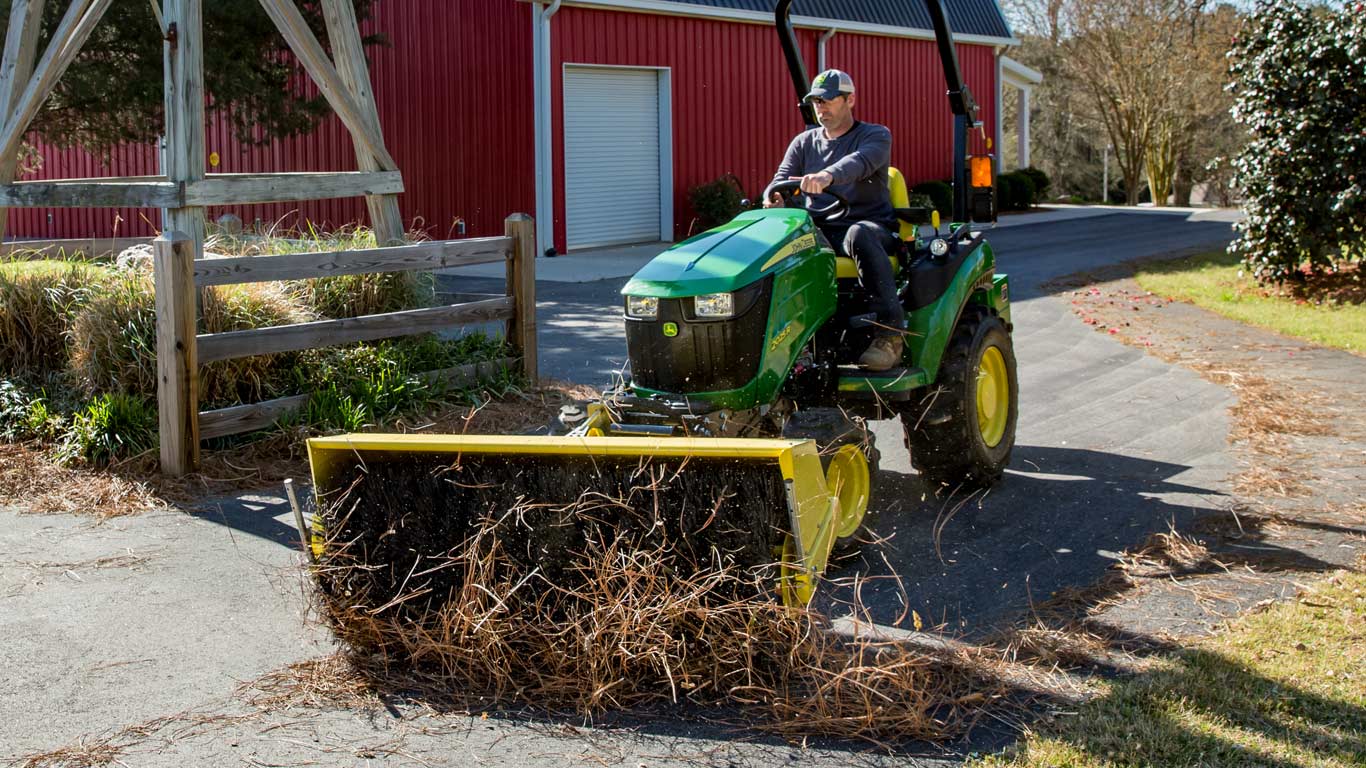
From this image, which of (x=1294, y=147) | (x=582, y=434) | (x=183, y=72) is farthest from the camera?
(x=1294, y=147)

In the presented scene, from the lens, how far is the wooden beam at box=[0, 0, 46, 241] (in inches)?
352

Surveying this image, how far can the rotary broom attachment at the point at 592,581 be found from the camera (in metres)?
4.26

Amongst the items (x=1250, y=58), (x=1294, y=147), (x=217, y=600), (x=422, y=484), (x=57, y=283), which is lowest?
(x=217, y=600)

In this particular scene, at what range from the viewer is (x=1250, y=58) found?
14.1 metres

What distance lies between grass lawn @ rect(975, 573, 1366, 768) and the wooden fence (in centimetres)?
483

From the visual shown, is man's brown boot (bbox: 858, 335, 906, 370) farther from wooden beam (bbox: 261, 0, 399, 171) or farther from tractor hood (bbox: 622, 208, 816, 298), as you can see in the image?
wooden beam (bbox: 261, 0, 399, 171)

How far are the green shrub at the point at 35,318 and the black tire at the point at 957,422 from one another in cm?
503

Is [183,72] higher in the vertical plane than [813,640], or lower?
higher

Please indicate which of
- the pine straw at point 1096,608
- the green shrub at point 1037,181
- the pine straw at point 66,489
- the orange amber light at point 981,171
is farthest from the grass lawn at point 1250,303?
the green shrub at point 1037,181

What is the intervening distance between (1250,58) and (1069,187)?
94.0 feet

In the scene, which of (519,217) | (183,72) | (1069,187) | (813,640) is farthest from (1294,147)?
(1069,187)

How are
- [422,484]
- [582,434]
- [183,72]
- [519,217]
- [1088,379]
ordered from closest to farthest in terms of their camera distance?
[422,484], [582,434], [183,72], [519,217], [1088,379]

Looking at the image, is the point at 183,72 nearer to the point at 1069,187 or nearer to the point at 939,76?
the point at 939,76

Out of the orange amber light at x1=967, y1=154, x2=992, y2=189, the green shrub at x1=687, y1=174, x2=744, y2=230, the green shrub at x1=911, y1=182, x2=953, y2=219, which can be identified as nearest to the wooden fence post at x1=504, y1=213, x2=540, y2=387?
the orange amber light at x1=967, y1=154, x2=992, y2=189
